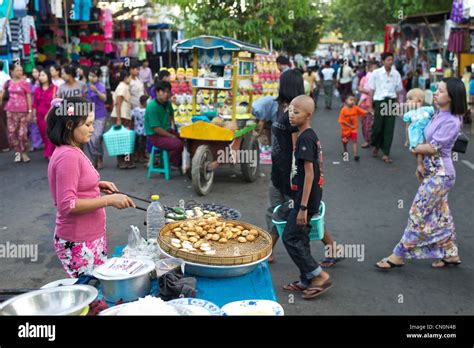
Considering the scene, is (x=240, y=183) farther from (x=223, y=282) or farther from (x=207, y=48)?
(x=223, y=282)

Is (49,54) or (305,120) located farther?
(49,54)

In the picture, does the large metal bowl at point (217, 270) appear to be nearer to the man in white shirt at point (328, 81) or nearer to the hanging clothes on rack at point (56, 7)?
the hanging clothes on rack at point (56, 7)

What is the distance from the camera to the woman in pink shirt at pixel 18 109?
34.4 feet

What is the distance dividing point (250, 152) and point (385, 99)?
3363 mm

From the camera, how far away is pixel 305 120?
14.6 ft

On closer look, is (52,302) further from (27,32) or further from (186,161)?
(27,32)

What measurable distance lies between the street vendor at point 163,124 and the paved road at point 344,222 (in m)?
0.59

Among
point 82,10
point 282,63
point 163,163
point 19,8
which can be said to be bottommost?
point 163,163

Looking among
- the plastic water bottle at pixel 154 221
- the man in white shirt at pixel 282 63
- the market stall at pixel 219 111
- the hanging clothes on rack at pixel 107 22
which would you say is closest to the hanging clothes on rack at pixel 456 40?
the man in white shirt at pixel 282 63

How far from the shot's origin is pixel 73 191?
3.18m

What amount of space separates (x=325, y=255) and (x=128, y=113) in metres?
5.97

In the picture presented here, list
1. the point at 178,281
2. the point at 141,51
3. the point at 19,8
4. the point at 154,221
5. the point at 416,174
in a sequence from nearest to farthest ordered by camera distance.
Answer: the point at 178,281 → the point at 154,221 → the point at 416,174 → the point at 19,8 → the point at 141,51

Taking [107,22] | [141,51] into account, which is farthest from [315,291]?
[141,51]
